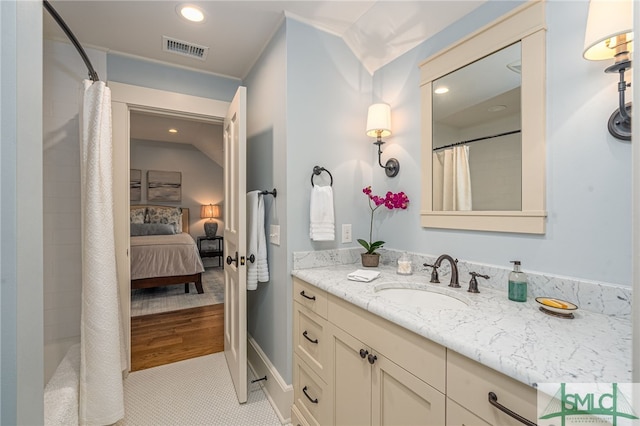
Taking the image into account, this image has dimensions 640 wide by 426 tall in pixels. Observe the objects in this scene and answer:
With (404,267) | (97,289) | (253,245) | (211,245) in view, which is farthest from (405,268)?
(211,245)

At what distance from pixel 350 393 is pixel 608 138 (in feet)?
4.60

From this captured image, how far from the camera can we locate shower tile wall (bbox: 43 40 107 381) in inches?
76.5

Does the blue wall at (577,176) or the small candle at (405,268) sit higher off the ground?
the blue wall at (577,176)

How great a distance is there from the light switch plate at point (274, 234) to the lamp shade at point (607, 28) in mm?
1644

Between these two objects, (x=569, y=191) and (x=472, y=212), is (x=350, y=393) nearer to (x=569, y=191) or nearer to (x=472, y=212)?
(x=472, y=212)

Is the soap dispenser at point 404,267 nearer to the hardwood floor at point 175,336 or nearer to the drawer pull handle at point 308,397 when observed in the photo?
the drawer pull handle at point 308,397

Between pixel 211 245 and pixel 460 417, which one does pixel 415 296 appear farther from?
pixel 211 245

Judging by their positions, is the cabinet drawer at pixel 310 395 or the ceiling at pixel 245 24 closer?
the cabinet drawer at pixel 310 395

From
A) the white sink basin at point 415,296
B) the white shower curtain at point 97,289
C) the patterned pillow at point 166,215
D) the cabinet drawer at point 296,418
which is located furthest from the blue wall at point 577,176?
the patterned pillow at point 166,215

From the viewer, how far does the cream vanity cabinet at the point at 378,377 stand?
2.33 feet

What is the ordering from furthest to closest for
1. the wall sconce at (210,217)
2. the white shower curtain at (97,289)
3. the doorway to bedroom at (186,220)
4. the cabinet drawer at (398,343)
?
the wall sconce at (210,217) < the doorway to bedroom at (186,220) < the white shower curtain at (97,289) < the cabinet drawer at (398,343)

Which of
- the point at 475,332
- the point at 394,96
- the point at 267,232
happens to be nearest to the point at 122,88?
the point at 267,232

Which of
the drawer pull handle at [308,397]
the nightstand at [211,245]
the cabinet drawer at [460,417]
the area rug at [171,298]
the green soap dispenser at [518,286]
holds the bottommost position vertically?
the area rug at [171,298]

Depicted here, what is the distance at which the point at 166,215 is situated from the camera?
5793 millimetres
